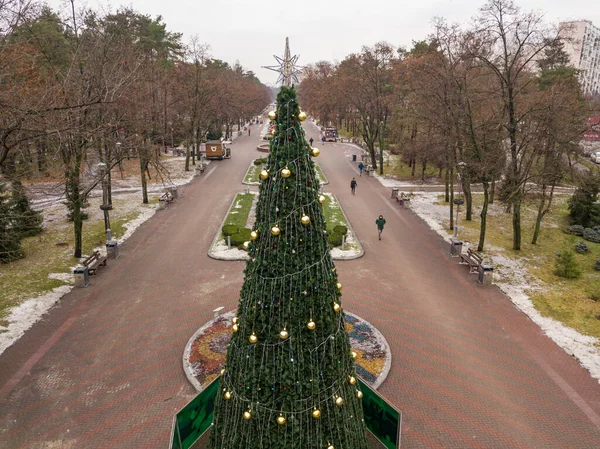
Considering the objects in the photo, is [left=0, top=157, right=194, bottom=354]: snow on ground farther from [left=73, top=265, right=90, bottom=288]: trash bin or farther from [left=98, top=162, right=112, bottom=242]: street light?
[left=98, top=162, right=112, bottom=242]: street light

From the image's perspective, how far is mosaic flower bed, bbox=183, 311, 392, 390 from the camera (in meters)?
10.3

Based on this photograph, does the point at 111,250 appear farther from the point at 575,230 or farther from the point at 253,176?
the point at 575,230

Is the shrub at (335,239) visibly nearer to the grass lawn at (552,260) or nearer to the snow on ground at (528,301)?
the snow on ground at (528,301)

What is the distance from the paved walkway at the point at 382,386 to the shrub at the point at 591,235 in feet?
28.7

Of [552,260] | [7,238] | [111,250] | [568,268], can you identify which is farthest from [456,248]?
[7,238]

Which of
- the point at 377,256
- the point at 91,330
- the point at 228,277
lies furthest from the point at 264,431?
the point at 377,256

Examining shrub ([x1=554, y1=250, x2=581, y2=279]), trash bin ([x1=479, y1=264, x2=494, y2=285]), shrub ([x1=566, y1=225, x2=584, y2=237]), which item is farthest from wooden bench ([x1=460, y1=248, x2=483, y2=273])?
shrub ([x1=566, y1=225, x2=584, y2=237])

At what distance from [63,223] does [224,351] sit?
596 inches

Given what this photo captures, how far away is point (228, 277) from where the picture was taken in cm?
1602

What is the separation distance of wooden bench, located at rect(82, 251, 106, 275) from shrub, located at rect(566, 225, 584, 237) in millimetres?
23029

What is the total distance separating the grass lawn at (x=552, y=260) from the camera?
13.4m

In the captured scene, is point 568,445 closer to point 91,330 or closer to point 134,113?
point 91,330

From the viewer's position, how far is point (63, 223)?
70.8 feet

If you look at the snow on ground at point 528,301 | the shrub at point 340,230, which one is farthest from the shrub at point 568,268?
the shrub at point 340,230
